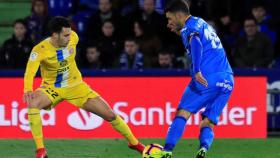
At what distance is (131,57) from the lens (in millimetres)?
14555

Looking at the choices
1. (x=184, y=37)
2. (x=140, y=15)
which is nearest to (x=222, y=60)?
(x=184, y=37)

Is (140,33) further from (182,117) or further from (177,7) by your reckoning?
(182,117)

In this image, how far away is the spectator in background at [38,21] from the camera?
50.9ft

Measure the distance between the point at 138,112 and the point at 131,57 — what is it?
1.44 metres

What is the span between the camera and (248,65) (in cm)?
1455

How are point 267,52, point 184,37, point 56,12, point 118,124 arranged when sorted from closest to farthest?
point 184,37, point 118,124, point 267,52, point 56,12

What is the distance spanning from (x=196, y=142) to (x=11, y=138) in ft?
9.06

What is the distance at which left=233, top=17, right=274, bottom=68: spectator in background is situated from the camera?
47.7ft

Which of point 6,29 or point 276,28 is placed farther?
point 6,29

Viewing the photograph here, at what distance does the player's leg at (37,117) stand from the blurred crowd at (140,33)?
396cm

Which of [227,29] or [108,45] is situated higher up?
[227,29]

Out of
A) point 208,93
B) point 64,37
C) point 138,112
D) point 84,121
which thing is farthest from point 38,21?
point 208,93

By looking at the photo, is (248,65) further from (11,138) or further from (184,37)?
(184,37)

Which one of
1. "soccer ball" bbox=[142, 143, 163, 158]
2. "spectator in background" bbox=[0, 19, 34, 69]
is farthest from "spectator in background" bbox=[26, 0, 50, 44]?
"soccer ball" bbox=[142, 143, 163, 158]
